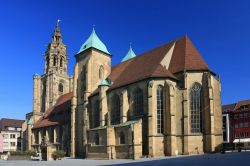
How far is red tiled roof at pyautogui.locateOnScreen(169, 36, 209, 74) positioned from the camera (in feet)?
137

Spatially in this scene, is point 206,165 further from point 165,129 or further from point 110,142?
point 110,142

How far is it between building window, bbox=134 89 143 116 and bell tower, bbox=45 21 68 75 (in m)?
37.0

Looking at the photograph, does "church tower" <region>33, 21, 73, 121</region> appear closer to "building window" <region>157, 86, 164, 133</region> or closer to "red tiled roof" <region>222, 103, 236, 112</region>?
"building window" <region>157, 86, 164, 133</region>

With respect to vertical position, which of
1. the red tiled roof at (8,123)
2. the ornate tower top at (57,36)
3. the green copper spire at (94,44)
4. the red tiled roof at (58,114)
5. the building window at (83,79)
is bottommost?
the red tiled roof at (8,123)

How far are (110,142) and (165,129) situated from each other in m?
7.61

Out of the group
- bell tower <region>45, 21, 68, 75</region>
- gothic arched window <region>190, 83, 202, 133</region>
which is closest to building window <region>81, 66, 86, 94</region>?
bell tower <region>45, 21, 68, 75</region>

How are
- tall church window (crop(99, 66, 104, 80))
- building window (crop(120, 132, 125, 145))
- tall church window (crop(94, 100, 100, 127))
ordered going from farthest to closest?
tall church window (crop(99, 66, 104, 80)) < tall church window (crop(94, 100, 100, 127)) < building window (crop(120, 132, 125, 145))

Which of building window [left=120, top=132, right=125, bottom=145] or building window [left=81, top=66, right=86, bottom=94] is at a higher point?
building window [left=81, top=66, right=86, bottom=94]

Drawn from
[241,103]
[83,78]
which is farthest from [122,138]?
[241,103]

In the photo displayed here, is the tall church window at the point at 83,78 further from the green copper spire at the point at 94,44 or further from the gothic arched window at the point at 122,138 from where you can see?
the gothic arched window at the point at 122,138

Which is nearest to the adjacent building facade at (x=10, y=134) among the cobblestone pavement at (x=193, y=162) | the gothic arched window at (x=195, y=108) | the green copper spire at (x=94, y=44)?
the green copper spire at (x=94, y=44)

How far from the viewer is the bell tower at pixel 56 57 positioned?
76.4m

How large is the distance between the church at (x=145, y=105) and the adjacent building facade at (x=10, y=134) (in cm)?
3805

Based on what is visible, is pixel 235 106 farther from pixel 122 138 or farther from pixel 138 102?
pixel 122 138
